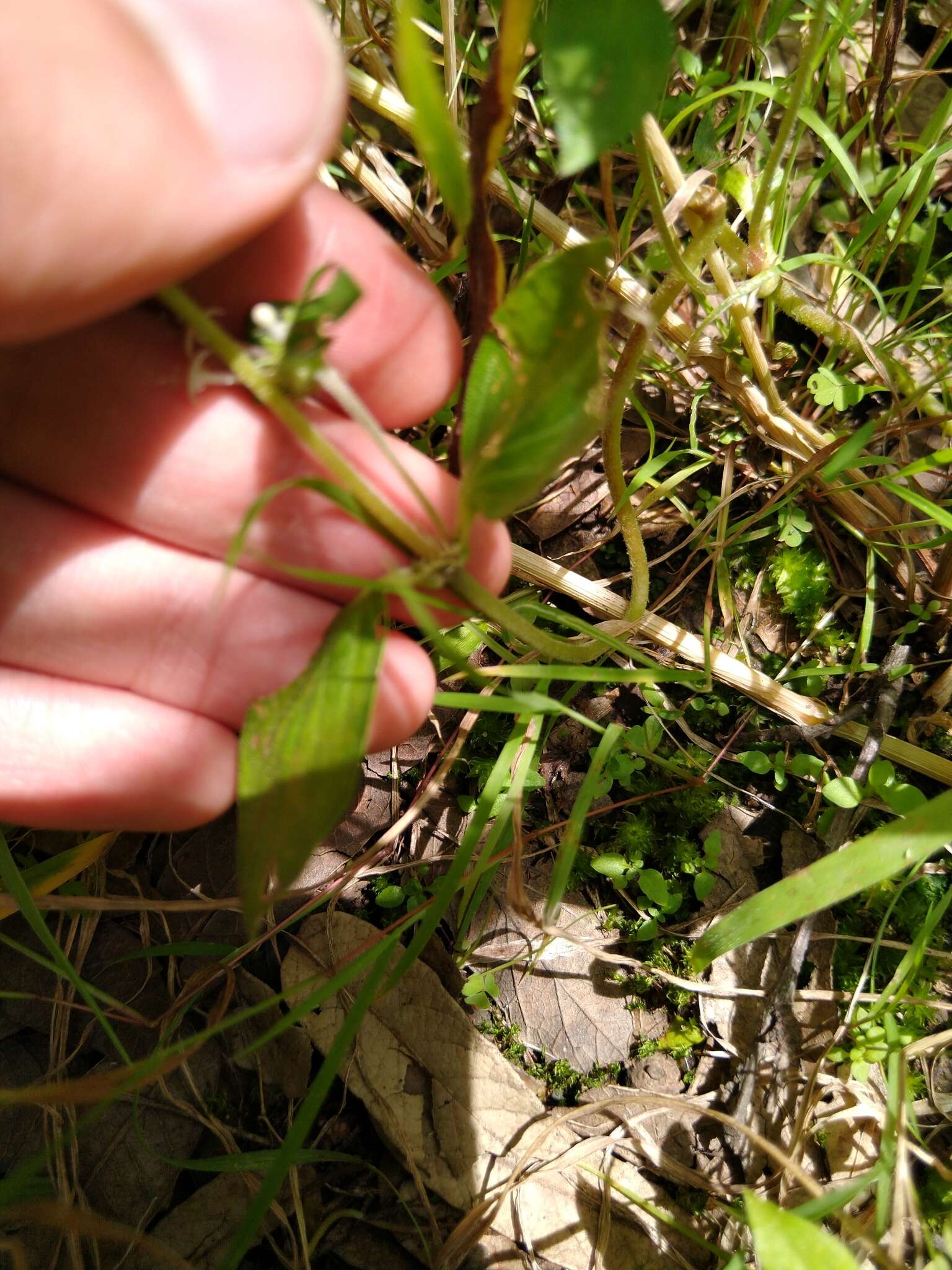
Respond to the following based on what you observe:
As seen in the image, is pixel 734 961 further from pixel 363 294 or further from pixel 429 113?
pixel 429 113

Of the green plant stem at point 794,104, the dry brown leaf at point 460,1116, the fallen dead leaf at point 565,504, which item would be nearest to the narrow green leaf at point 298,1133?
the dry brown leaf at point 460,1116

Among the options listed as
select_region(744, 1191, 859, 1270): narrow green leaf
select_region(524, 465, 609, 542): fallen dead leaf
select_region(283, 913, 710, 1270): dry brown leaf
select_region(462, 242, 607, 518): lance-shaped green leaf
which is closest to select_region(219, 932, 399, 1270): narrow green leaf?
select_region(283, 913, 710, 1270): dry brown leaf

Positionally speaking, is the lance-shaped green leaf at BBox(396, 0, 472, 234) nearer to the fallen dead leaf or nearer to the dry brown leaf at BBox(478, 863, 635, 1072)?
the fallen dead leaf

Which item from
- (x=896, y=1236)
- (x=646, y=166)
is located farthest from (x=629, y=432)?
(x=896, y=1236)

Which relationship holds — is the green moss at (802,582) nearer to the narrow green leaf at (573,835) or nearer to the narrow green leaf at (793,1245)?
the narrow green leaf at (573,835)

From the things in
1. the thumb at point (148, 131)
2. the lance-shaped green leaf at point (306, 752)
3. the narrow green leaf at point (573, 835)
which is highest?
the thumb at point (148, 131)

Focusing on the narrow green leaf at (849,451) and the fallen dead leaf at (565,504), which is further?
the fallen dead leaf at (565,504)

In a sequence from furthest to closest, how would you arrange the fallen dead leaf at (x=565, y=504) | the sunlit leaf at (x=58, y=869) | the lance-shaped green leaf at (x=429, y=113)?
the fallen dead leaf at (x=565, y=504) → the sunlit leaf at (x=58, y=869) → the lance-shaped green leaf at (x=429, y=113)

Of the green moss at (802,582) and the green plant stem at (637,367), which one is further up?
the green plant stem at (637,367)
